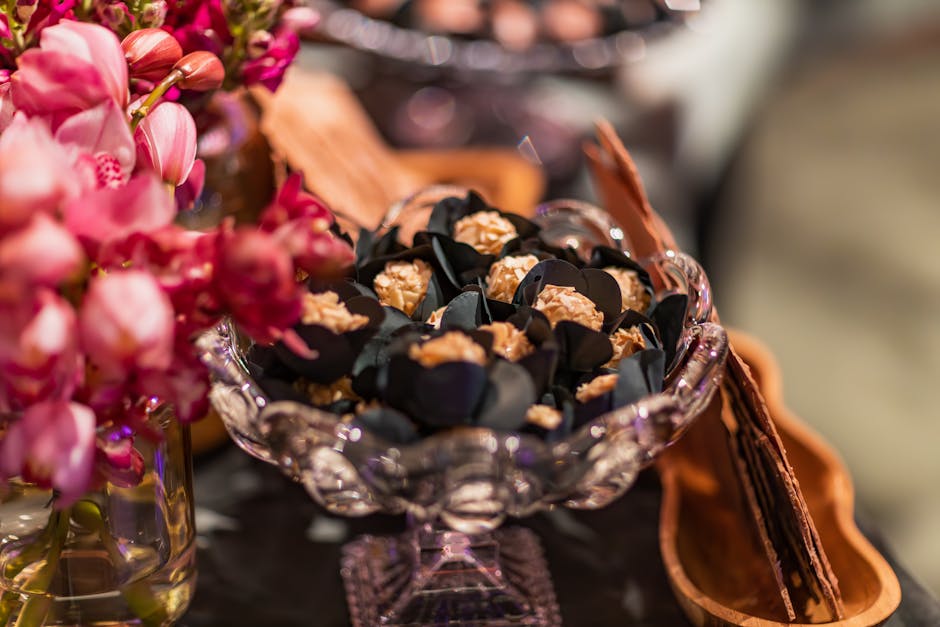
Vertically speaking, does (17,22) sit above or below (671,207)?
above

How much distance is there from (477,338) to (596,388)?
5 centimetres

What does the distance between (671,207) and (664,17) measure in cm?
28

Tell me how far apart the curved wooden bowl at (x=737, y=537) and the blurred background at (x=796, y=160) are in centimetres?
42

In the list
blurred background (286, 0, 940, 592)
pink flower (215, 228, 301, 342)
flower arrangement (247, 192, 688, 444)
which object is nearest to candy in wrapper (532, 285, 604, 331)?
flower arrangement (247, 192, 688, 444)

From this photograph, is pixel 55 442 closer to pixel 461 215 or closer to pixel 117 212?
pixel 117 212

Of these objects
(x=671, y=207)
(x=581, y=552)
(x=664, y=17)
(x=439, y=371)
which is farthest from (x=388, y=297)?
(x=671, y=207)

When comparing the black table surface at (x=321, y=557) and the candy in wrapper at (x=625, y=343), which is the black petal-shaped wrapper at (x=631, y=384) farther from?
the black table surface at (x=321, y=557)

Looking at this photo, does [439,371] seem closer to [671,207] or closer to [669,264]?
[669,264]

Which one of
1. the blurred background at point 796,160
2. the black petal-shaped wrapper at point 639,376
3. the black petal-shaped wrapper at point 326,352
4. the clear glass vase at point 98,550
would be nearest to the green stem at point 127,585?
the clear glass vase at point 98,550

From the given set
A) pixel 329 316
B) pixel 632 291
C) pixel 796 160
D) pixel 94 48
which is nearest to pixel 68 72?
pixel 94 48

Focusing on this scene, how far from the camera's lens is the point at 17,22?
0.33 metres

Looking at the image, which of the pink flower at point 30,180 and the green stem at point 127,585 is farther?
the green stem at point 127,585

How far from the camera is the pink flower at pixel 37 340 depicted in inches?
9.9

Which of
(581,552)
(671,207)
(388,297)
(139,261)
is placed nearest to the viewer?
(139,261)
